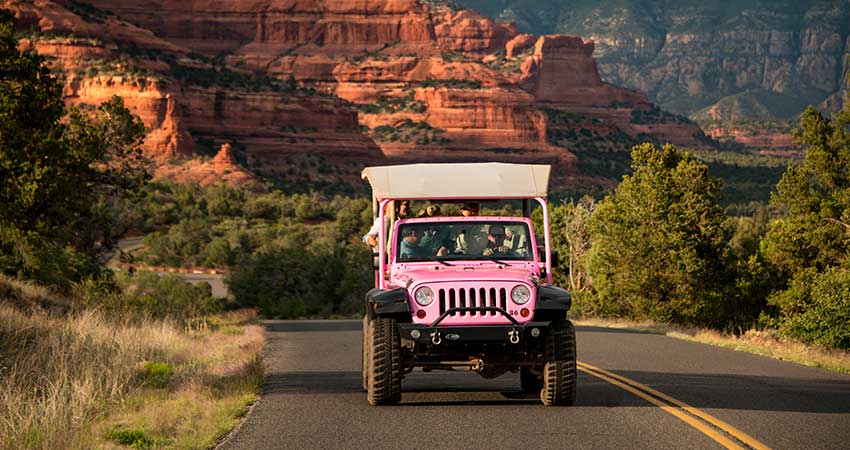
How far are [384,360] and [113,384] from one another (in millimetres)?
3631

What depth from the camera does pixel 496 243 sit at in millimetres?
14555

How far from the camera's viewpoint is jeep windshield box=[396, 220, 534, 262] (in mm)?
14453

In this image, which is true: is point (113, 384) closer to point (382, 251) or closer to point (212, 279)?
point (382, 251)

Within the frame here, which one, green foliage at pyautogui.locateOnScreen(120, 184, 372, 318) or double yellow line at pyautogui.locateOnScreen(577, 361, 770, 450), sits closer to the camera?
double yellow line at pyautogui.locateOnScreen(577, 361, 770, 450)

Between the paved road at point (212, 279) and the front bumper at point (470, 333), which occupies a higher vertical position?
the front bumper at point (470, 333)

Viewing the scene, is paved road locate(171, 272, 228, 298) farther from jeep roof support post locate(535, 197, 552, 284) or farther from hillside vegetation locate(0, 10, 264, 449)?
jeep roof support post locate(535, 197, 552, 284)

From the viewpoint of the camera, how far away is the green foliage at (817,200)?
45875 mm

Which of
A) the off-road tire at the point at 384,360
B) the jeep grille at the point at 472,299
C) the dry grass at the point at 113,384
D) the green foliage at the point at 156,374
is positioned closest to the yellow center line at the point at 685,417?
the jeep grille at the point at 472,299

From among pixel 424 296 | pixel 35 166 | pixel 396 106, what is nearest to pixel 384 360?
pixel 424 296

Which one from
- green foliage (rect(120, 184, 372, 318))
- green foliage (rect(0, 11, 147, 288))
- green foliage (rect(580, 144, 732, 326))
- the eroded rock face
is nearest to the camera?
green foliage (rect(0, 11, 147, 288))

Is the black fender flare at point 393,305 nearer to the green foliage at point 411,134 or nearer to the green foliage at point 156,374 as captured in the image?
the green foliage at point 156,374

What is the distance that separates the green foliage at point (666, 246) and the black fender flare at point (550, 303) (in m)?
37.1

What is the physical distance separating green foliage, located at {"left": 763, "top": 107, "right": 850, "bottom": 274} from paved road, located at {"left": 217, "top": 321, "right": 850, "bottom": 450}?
27572mm

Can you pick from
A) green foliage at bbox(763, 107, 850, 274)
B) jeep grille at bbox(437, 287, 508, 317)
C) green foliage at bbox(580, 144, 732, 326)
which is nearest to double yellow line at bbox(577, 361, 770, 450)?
jeep grille at bbox(437, 287, 508, 317)
